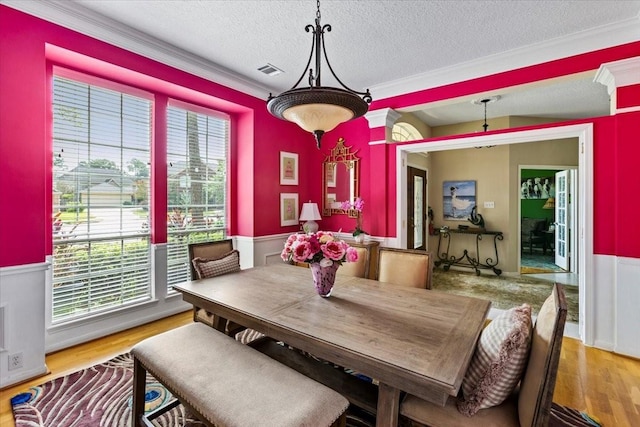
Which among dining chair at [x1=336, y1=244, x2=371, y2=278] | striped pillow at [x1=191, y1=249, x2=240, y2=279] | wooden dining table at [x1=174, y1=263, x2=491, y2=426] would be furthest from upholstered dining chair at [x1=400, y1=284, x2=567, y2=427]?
striped pillow at [x1=191, y1=249, x2=240, y2=279]

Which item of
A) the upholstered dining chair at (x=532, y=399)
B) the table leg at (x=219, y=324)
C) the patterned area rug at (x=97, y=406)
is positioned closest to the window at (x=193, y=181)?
the patterned area rug at (x=97, y=406)

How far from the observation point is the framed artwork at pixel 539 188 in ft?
25.3

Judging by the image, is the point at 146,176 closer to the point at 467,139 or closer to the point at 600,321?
the point at 467,139

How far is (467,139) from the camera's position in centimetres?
346

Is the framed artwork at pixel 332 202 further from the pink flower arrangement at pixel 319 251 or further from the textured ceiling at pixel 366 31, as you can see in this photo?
the pink flower arrangement at pixel 319 251

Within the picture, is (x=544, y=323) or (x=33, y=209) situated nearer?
(x=544, y=323)

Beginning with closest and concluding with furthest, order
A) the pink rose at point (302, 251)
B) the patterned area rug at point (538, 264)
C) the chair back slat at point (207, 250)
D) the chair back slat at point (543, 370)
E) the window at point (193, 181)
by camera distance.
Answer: the chair back slat at point (543, 370)
the pink rose at point (302, 251)
the chair back slat at point (207, 250)
the window at point (193, 181)
the patterned area rug at point (538, 264)

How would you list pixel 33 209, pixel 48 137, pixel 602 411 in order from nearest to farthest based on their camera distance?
pixel 602 411 < pixel 33 209 < pixel 48 137

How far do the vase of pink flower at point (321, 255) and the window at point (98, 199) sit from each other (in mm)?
2226

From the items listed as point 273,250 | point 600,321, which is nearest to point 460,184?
point 600,321

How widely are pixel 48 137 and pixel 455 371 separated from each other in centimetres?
351

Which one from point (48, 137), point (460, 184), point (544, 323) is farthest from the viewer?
point (460, 184)

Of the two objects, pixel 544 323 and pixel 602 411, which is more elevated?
pixel 544 323

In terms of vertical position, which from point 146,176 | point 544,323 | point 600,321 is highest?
point 146,176
